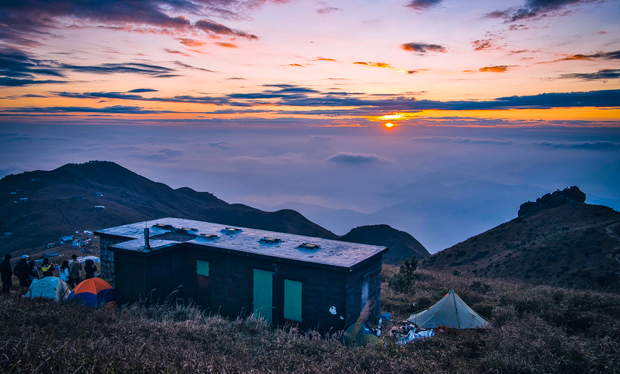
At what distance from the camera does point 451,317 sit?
11.9 metres

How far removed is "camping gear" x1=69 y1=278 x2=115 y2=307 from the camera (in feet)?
Result: 39.0

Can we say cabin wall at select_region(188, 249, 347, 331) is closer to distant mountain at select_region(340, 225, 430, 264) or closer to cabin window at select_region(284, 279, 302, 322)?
cabin window at select_region(284, 279, 302, 322)

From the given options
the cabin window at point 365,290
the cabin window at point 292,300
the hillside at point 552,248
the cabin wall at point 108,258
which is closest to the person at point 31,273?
the cabin wall at point 108,258

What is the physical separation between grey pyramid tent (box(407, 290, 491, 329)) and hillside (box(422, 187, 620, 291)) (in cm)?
1664

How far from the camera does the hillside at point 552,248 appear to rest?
25875 millimetres

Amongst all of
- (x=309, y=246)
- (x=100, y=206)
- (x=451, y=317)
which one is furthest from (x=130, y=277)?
(x=100, y=206)

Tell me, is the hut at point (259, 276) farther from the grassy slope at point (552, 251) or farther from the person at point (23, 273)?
the grassy slope at point (552, 251)

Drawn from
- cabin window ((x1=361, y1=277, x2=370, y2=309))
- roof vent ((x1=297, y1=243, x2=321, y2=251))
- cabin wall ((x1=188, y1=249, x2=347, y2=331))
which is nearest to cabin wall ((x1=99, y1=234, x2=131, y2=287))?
cabin wall ((x1=188, y1=249, x2=347, y2=331))

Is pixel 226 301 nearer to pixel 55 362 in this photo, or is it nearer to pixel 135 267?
pixel 135 267

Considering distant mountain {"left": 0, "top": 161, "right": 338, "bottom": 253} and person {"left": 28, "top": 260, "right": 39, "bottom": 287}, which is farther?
distant mountain {"left": 0, "top": 161, "right": 338, "bottom": 253}

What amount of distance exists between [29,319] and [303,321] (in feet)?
24.5

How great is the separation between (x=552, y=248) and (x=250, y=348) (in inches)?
1253

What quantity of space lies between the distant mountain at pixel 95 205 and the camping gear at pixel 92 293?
35575mm

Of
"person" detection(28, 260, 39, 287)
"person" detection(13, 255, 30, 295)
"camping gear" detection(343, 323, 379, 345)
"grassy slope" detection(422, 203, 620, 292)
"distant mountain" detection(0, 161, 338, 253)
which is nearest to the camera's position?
"camping gear" detection(343, 323, 379, 345)
